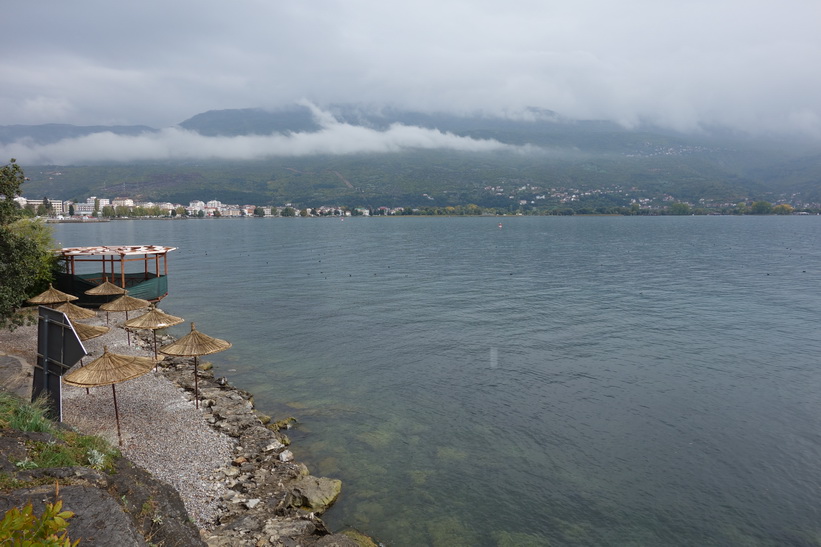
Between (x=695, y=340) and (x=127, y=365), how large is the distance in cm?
3250

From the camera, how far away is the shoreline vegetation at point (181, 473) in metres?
8.67

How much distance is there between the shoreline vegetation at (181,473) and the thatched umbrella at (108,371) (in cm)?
140

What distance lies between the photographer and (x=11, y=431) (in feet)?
34.1

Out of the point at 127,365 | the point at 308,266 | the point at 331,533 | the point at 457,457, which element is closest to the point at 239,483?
the point at 331,533

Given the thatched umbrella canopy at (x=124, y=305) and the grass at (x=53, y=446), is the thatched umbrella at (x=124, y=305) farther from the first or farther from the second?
the grass at (x=53, y=446)

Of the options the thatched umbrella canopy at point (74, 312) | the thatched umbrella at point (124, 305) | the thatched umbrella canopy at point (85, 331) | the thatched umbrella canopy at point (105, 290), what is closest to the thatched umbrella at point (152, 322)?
the thatched umbrella canopy at point (85, 331)

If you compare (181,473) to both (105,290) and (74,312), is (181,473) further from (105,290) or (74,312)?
(105,290)

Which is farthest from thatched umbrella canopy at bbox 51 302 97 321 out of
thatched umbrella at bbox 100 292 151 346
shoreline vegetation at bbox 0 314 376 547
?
shoreline vegetation at bbox 0 314 376 547

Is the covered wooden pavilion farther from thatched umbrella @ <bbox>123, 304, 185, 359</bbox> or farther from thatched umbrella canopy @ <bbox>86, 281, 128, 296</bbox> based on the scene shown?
thatched umbrella @ <bbox>123, 304, 185, 359</bbox>

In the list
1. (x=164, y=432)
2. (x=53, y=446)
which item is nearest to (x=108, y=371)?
(x=164, y=432)

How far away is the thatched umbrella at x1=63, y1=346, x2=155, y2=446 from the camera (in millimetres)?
15609

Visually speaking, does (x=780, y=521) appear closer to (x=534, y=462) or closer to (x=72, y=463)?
(x=534, y=462)

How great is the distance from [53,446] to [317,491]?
7.65m

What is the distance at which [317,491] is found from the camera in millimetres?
15547
